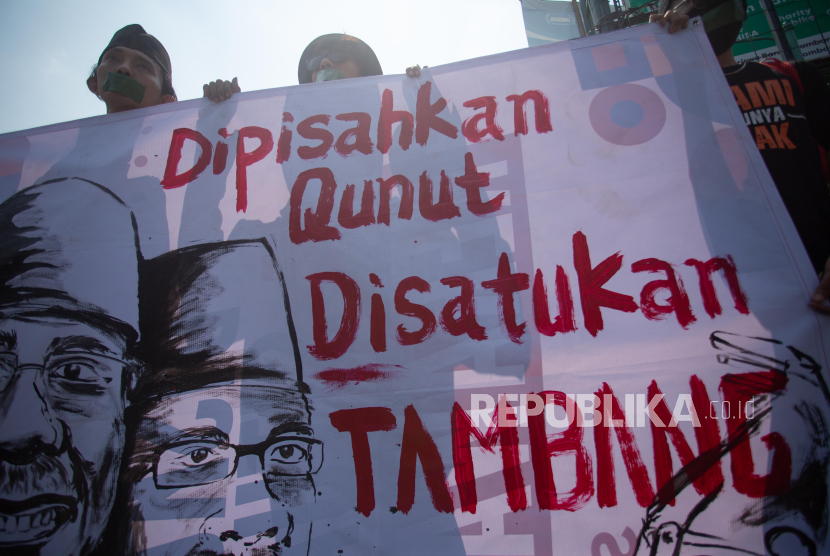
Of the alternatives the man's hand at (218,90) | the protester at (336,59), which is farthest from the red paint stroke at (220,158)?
the protester at (336,59)

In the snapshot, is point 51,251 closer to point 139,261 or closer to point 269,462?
point 139,261

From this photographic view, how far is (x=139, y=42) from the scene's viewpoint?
205 cm

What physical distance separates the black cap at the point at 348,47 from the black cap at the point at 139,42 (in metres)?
0.79

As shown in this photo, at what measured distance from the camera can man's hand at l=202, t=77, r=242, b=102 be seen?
1.78 meters

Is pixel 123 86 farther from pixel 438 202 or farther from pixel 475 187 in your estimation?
pixel 475 187

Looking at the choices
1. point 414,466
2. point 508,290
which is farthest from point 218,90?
point 414,466

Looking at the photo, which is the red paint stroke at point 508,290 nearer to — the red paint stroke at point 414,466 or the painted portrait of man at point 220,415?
the red paint stroke at point 414,466

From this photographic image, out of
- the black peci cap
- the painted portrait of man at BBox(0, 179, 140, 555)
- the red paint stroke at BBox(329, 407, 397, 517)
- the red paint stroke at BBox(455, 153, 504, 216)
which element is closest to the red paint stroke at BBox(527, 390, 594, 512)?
the red paint stroke at BBox(329, 407, 397, 517)

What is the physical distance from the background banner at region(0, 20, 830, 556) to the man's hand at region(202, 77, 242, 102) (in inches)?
8.3

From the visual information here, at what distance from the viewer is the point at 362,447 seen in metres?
1.28

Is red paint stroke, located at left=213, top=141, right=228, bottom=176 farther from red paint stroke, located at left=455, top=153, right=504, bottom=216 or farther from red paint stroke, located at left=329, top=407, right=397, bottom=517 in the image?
red paint stroke, located at left=329, top=407, right=397, bottom=517

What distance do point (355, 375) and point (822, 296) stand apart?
59.3 inches

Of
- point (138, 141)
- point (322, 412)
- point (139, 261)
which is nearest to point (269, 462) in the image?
point (322, 412)

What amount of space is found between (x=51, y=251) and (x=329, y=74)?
1.56m
